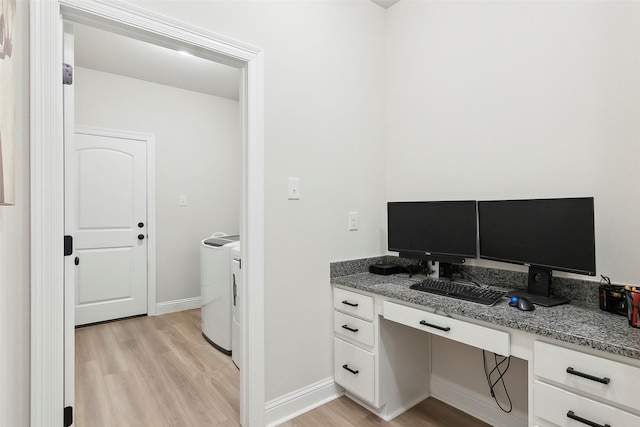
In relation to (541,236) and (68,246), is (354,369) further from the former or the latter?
(68,246)

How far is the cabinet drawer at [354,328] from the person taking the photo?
1.97 metres

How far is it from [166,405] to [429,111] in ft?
8.53

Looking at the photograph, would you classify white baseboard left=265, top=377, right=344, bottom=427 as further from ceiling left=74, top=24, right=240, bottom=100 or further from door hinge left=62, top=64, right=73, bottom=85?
ceiling left=74, top=24, right=240, bottom=100

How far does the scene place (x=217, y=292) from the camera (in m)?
2.97

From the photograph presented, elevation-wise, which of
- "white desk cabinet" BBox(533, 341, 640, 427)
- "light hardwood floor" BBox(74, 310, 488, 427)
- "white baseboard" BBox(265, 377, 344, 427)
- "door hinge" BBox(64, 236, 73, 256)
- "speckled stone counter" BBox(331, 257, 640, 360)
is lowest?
"light hardwood floor" BBox(74, 310, 488, 427)

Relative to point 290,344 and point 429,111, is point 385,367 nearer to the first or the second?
point 290,344

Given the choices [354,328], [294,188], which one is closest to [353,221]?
[294,188]

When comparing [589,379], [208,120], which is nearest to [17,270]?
→ [589,379]

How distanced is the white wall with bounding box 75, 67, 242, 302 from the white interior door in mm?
180

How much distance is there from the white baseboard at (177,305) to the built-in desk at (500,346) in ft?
8.63

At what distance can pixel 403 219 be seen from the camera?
7.15 feet

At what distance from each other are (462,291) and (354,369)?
Answer: 2.79 ft

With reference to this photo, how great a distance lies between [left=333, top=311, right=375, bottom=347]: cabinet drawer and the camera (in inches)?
77.7

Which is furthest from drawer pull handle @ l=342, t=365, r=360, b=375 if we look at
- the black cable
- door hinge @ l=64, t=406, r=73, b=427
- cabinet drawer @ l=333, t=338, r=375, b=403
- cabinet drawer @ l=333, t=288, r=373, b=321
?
door hinge @ l=64, t=406, r=73, b=427
